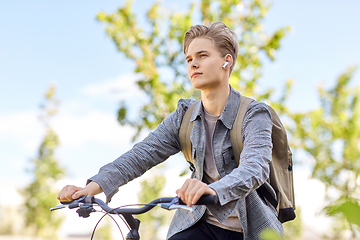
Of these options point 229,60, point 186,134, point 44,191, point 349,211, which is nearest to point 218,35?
point 229,60

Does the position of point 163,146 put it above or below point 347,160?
below

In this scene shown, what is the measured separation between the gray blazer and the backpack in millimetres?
45

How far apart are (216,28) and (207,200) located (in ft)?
4.86

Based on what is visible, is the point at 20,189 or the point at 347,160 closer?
the point at 347,160

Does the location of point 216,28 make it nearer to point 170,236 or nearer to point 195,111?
point 195,111

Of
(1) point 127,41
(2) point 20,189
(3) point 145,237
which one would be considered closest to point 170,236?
(1) point 127,41

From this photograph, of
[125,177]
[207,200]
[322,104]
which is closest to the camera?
[207,200]

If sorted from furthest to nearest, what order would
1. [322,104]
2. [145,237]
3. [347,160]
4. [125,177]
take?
[145,237], [322,104], [347,160], [125,177]

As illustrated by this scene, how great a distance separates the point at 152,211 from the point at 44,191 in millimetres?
7065

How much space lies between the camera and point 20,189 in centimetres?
2138

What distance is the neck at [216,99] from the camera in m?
2.78

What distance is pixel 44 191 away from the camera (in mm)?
20984

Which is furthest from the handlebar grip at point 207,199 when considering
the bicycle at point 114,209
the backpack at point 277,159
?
the backpack at point 277,159

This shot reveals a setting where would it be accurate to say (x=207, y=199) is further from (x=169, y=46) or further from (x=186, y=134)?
(x=169, y=46)
